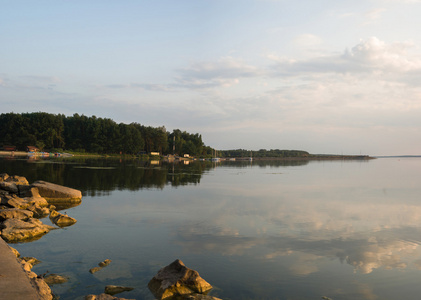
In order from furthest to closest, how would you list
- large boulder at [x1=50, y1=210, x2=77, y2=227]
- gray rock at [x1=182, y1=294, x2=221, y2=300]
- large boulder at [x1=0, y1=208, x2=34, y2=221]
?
large boulder at [x1=50, y1=210, x2=77, y2=227] < large boulder at [x1=0, y1=208, x2=34, y2=221] < gray rock at [x1=182, y1=294, x2=221, y2=300]

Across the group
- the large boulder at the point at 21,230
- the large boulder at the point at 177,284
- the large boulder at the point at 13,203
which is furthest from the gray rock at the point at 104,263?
the large boulder at the point at 13,203

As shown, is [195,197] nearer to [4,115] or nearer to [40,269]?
[40,269]

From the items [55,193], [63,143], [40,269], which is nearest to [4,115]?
[63,143]

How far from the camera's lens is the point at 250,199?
32719mm

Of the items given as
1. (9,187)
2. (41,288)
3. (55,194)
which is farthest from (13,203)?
(41,288)

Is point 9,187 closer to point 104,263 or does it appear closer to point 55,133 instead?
point 104,263

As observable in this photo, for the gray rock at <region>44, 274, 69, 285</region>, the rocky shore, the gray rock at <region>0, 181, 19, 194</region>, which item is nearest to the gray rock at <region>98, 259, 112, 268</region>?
the rocky shore

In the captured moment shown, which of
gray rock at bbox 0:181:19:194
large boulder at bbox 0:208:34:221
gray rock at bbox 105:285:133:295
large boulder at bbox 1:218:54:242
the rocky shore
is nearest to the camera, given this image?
the rocky shore

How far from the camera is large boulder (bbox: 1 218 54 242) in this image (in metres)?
15.8

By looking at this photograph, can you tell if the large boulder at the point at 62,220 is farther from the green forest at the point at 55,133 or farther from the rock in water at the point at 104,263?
→ the green forest at the point at 55,133

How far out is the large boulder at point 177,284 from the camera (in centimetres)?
1055

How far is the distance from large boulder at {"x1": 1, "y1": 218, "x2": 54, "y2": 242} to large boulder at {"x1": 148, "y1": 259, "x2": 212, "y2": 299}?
863 centimetres

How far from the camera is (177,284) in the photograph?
1069 centimetres

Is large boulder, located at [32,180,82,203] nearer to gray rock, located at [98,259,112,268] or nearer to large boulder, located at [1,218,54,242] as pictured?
large boulder, located at [1,218,54,242]
